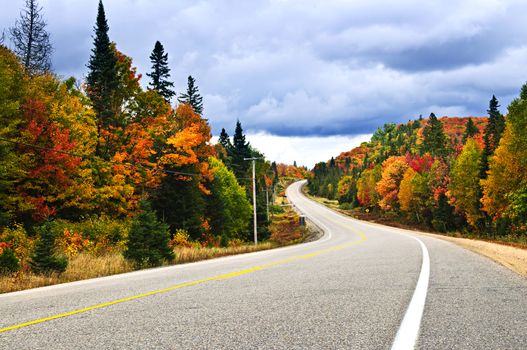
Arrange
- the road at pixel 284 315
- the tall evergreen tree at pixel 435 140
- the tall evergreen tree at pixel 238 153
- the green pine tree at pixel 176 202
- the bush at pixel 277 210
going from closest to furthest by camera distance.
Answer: the road at pixel 284 315
the green pine tree at pixel 176 202
the tall evergreen tree at pixel 238 153
the tall evergreen tree at pixel 435 140
the bush at pixel 277 210

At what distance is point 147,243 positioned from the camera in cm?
1569

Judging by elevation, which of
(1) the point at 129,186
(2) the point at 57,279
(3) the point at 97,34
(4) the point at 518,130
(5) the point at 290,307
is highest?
(3) the point at 97,34

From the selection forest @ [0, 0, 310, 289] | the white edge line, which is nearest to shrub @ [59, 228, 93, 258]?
forest @ [0, 0, 310, 289]

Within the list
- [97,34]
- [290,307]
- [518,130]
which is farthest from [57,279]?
[518,130]

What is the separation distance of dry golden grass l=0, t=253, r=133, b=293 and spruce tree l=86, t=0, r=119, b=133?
68.3ft

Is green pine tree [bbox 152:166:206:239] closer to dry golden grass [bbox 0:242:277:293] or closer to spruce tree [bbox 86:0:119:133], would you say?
spruce tree [bbox 86:0:119:133]

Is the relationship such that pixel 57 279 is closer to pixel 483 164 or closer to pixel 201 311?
pixel 201 311

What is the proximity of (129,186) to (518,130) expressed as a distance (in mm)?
31668

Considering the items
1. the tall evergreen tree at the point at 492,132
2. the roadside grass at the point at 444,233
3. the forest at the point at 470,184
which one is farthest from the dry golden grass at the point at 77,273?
the tall evergreen tree at the point at 492,132

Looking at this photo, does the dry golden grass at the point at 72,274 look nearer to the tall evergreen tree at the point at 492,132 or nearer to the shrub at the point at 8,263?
the shrub at the point at 8,263

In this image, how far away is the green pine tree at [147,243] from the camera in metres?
15.3

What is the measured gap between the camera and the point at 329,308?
5.18m

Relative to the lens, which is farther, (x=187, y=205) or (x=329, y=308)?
(x=187, y=205)

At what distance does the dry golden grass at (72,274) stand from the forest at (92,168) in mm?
141
